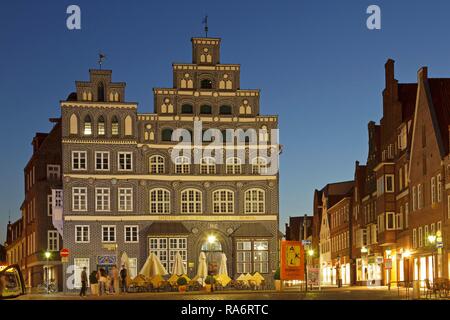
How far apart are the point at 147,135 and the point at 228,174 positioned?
314 inches

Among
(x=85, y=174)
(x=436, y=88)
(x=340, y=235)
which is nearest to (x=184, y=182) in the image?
(x=85, y=174)

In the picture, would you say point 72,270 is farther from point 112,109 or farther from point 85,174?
point 112,109

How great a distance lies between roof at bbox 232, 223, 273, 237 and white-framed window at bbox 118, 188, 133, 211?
9.50m

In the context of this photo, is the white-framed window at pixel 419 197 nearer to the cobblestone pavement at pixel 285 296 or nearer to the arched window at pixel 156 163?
the cobblestone pavement at pixel 285 296

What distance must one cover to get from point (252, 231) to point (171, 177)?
8596 millimetres

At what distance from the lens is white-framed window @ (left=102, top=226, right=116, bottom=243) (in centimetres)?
7997

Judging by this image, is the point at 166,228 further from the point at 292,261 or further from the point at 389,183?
the point at 292,261

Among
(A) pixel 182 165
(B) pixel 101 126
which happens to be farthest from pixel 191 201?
(B) pixel 101 126

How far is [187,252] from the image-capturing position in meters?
80.9

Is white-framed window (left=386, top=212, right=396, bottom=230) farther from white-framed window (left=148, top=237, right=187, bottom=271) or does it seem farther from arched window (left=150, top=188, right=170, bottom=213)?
arched window (left=150, top=188, right=170, bottom=213)

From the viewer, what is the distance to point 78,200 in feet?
262

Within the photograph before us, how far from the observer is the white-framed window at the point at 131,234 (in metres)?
80.6

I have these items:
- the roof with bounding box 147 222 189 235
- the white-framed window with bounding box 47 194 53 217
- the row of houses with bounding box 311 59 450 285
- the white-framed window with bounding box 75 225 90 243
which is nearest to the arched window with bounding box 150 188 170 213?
the roof with bounding box 147 222 189 235

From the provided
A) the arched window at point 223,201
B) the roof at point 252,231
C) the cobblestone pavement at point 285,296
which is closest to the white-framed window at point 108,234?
the arched window at point 223,201
